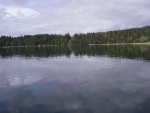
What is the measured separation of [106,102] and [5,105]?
12.1m

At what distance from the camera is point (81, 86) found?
36.1 meters

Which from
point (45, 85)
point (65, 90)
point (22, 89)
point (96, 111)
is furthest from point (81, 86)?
point (96, 111)

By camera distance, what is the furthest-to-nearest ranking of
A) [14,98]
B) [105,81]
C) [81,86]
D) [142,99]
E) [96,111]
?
1. [105,81]
2. [81,86]
3. [14,98]
4. [142,99]
5. [96,111]

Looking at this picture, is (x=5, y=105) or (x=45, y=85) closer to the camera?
(x=5, y=105)

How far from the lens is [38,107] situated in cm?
2617

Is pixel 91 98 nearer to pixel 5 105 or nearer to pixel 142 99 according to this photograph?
pixel 142 99

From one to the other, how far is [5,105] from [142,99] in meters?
16.6

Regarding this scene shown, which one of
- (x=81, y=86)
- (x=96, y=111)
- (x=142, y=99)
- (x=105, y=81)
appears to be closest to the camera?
(x=96, y=111)

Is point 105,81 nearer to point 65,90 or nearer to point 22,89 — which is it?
point 65,90

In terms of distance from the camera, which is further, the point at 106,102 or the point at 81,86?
the point at 81,86

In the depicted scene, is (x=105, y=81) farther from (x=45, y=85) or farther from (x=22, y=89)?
(x=22, y=89)

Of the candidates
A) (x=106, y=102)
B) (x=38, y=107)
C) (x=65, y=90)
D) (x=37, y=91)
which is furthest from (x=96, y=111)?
(x=37, y=91)

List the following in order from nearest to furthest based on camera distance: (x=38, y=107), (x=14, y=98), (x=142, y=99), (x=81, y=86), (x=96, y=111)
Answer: (x=96, y=111) < (x=38, y=107) < (x=142, y=99) < (x=14, y=98) < (x=81, y=86)

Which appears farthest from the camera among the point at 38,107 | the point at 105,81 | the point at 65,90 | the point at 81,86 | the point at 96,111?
the point at 105,81
